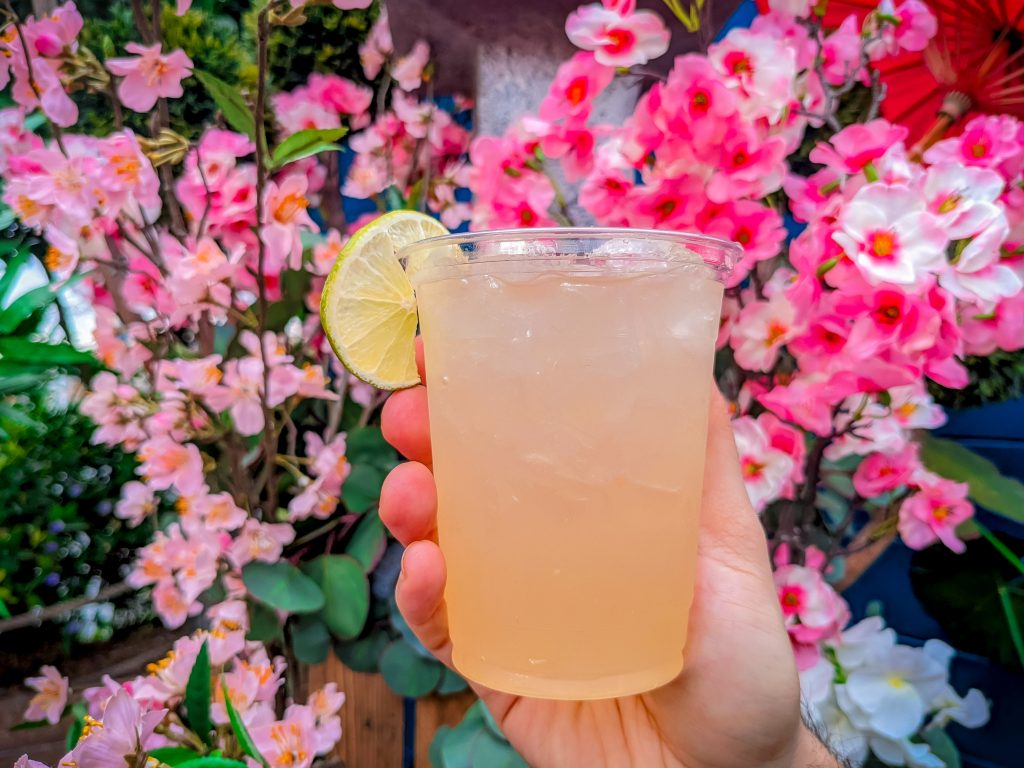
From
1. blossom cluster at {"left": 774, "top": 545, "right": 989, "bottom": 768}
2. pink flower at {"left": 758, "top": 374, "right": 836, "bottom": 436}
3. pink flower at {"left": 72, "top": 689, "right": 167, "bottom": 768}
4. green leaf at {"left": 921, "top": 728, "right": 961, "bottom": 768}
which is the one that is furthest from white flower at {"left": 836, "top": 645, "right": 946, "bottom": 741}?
pink flower at {"left": 72, "top": 689, "right": 167, "bottom": 768}

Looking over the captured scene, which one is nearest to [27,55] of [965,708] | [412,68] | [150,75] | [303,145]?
[150,75]

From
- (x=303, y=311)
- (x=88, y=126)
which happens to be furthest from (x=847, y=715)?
(x=88, y=126)

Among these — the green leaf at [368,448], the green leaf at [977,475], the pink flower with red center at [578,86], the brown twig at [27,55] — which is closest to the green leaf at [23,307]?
the brown twig at [27,55]

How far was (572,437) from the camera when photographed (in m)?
0.69

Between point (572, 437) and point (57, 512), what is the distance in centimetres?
158

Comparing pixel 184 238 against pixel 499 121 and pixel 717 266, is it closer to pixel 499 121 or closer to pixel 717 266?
pixel 499 121

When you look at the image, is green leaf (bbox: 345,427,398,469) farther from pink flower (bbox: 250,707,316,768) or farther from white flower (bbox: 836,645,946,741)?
white flower (bbox: 836,645,946,741)

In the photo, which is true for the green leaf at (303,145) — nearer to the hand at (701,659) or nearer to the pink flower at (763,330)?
the hand at (701,659)

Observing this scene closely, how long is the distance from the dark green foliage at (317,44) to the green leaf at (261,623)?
131 cm

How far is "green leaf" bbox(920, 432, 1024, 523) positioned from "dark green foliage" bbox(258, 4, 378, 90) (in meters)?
1.75

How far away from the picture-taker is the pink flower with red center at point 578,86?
109cm

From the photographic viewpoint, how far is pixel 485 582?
751 mm

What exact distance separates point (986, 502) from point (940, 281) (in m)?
0.88

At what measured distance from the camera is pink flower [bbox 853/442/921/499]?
126cm
